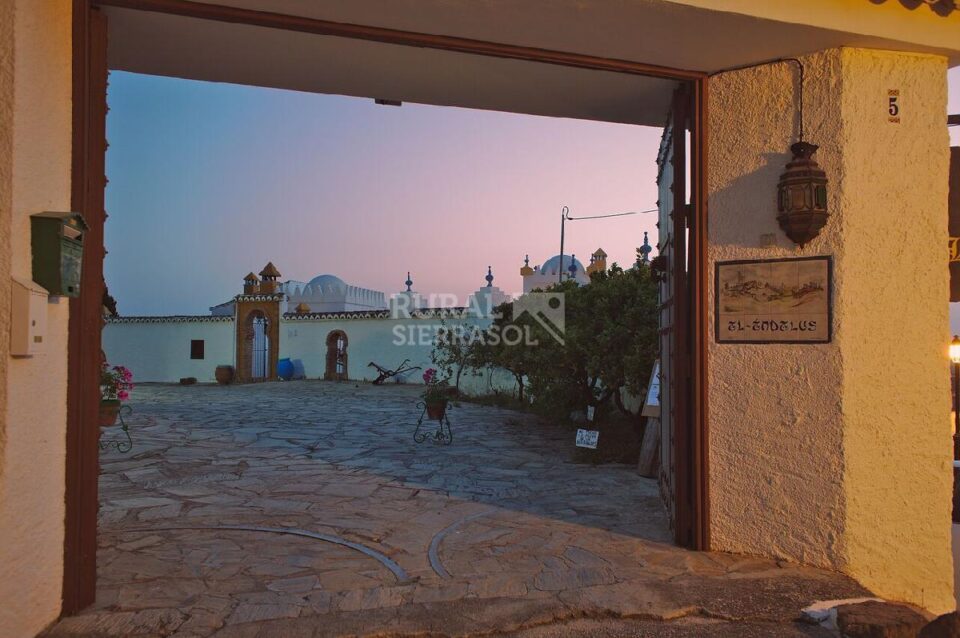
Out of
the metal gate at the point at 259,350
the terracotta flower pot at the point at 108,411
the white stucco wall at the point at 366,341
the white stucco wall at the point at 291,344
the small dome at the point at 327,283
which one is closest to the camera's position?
the terracotta flower pot at the point at 108,411

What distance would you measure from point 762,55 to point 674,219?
107cm

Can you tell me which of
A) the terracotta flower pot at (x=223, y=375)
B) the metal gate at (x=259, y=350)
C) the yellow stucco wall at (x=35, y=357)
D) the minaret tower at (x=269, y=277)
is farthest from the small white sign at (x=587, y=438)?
the minaret tower at (x=269, y=277)

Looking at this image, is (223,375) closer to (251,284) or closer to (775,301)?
(251,284)

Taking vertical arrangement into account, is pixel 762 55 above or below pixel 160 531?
above

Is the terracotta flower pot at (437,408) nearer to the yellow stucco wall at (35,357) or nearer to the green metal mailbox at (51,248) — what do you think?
the yellow stucco wall at (35,357)

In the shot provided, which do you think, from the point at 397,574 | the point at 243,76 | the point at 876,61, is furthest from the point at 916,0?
the point at 397,574

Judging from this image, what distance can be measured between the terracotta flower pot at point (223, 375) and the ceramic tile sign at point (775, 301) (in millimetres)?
22178

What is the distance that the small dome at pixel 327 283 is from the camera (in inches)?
1157

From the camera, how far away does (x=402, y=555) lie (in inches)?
163

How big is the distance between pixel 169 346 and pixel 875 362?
26525 millimetres

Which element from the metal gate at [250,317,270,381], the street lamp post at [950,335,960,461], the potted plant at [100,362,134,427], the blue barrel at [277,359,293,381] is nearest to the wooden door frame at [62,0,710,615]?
the potted plant at [100,362,134,427]

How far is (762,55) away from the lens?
153 inches

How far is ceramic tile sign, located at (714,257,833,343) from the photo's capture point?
12.6 ft

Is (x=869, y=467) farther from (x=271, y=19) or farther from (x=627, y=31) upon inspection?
(x=271, y=19)
